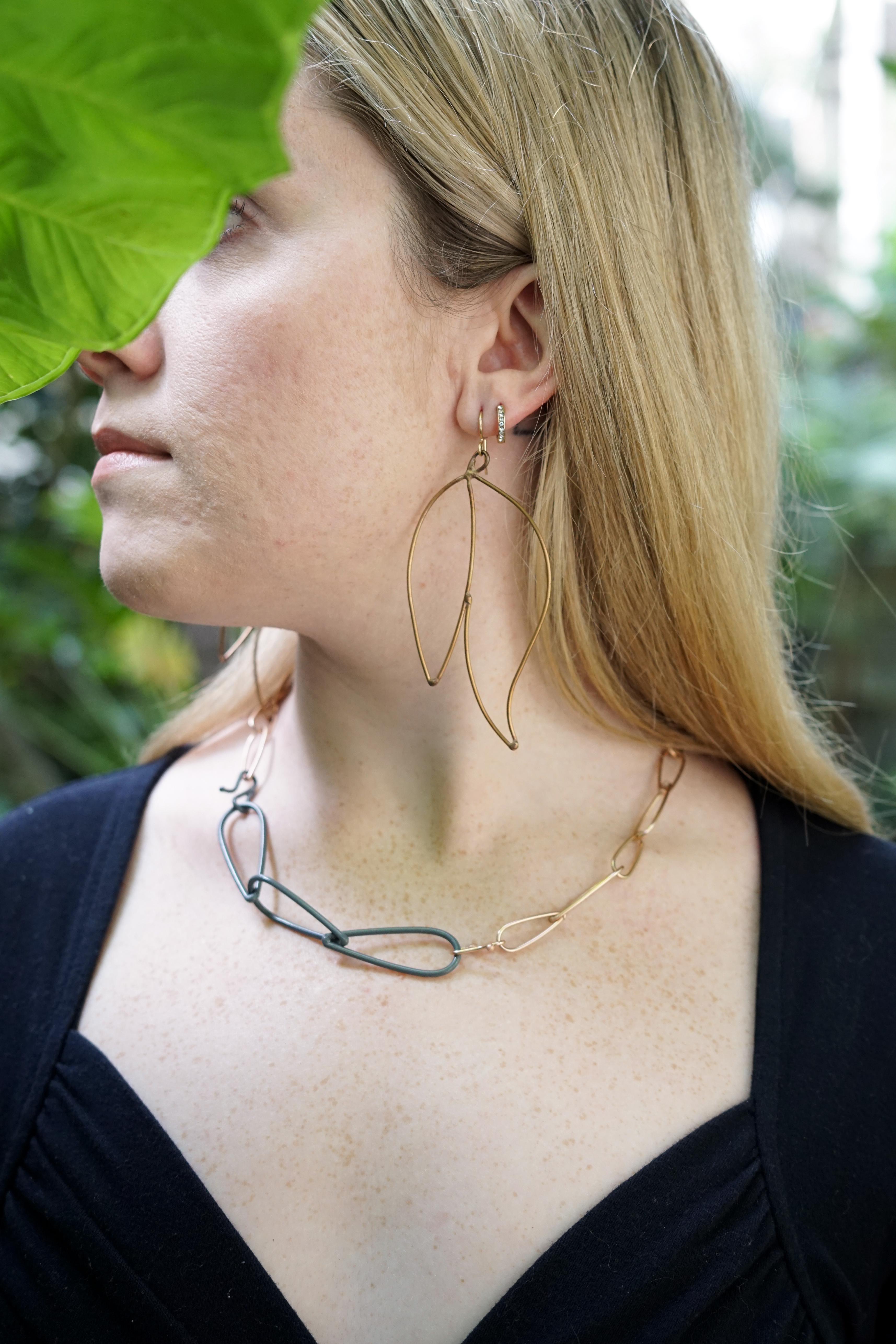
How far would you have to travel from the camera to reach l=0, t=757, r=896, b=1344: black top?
820mm

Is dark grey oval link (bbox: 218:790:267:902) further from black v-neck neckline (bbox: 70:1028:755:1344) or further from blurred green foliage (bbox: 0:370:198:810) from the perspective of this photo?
blurred green foliage (bbox: 0:370:198:810)

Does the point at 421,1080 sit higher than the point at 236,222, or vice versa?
the point at 236,222

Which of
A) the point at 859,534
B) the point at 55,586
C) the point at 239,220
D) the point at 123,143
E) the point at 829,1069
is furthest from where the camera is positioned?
the point at 859,534

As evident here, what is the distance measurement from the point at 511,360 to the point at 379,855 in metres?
0.49

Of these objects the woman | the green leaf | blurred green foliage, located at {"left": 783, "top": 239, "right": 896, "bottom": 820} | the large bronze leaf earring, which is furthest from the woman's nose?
blurred green foliage, located at {"left": 783, "top": 239, "right": 896, "bottom": 820}

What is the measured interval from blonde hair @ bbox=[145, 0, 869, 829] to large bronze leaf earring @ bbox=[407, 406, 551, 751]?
0.04 m

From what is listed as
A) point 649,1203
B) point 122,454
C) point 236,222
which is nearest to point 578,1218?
point 649,1203

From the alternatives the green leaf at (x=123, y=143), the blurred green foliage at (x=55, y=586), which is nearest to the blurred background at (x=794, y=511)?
the blurred green foliage at (x=55, y=586)

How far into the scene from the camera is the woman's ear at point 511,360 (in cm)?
95

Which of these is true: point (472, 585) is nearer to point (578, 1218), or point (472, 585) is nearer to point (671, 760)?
point (671, 760)

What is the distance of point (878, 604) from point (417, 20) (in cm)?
243

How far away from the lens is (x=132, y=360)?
85 centimetres

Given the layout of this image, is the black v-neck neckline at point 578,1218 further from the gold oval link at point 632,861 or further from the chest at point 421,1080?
the gold oval link at point 632,861

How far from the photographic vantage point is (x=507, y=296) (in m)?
0.96
